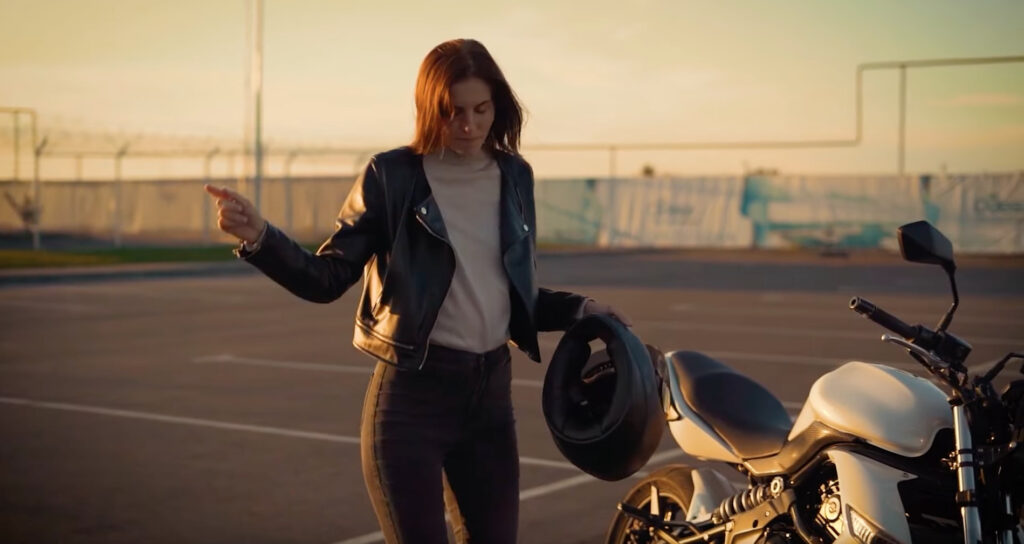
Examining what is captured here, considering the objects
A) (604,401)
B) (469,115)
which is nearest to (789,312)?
(604,401)

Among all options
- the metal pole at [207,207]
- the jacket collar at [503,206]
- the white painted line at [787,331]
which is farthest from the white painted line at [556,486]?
the metal pole at [207,207]

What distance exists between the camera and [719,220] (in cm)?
4003

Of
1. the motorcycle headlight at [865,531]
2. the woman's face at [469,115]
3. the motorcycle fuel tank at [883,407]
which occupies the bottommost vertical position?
the motorcycle headlight at [865,531]

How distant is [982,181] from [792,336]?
24.2 metres

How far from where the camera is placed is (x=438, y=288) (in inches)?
137

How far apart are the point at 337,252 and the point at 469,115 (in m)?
0.48

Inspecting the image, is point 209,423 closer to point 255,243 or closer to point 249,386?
point 249,386

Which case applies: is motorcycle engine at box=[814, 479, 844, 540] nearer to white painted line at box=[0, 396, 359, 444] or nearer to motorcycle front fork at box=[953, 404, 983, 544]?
motorcycle front fork at box=[953, 404, 983, 544]

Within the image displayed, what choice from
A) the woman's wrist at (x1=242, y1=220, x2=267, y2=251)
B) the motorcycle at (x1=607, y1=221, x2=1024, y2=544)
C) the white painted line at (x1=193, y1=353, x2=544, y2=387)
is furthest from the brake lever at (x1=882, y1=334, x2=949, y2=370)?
the white painted line at (x1=193, y1=353, x2=544, y2=387)

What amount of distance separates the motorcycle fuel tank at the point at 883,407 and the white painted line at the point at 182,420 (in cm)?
499

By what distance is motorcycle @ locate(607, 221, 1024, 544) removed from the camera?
3576mm

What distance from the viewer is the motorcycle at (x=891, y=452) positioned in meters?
3.58

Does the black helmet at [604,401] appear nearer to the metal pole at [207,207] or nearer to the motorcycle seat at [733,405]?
the motorcycle seat at [733,405]

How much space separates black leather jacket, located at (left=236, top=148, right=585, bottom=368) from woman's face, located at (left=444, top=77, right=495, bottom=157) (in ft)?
0.38
